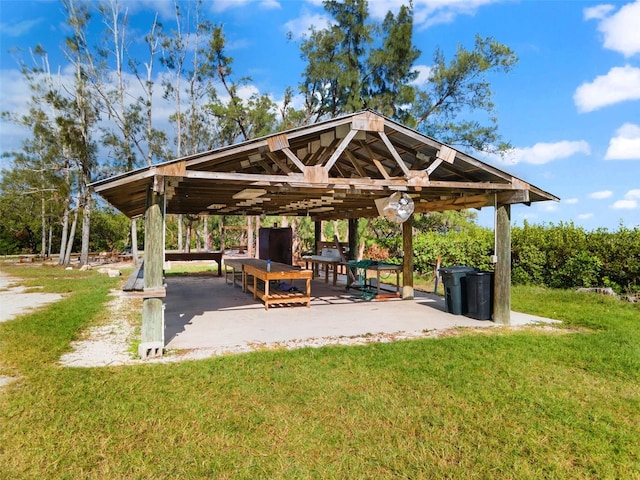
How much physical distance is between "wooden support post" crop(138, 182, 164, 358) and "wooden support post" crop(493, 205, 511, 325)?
5.15 metres

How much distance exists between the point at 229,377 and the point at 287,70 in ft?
66.6

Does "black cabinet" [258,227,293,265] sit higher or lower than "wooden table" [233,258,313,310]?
higher

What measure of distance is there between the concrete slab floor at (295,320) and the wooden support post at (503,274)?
232mm

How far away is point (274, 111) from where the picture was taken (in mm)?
21250

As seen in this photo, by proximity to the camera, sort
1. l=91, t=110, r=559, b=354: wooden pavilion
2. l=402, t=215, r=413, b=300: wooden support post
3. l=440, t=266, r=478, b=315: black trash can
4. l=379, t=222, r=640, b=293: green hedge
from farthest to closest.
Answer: l=402, t=215, r=413, b=300: wooden support post, l=379, t=222, r=640, b=293: green hedge, l=440, t=266, r=478, b=315: black trash can, l=91, t=110, r=559, b=354: wooden pavilion

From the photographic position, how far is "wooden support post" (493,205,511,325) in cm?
665

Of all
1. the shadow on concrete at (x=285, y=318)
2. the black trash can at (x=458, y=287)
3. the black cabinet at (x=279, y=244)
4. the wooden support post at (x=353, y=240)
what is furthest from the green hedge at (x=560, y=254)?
the black cabinet at (x=279, y=244)

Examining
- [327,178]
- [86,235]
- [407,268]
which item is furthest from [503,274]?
[86,235]

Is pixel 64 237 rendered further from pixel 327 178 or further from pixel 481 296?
pixel 481 296

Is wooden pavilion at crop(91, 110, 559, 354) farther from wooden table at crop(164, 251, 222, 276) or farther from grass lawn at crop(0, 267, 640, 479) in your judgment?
wooden table at crop(164, 251, 222, 276)

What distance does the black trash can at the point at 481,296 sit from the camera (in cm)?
692

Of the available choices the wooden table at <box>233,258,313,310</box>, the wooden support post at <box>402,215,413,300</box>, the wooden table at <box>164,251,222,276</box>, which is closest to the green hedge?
the wooden support post at <box>402,215,413,300</box>

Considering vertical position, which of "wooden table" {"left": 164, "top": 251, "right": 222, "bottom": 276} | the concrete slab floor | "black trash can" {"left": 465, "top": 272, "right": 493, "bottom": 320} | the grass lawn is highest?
"wooden table" {"left": 164, "top": 251, "right": 222, "bottom": 276}

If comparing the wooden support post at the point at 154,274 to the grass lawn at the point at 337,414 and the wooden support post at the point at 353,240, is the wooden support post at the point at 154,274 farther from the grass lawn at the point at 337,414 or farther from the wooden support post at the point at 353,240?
the wooden support post at the point at 353,240
